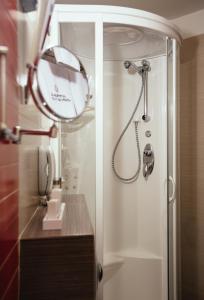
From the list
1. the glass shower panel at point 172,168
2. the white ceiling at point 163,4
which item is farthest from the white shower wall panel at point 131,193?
the white ceiling at point 163,4

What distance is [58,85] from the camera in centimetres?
66

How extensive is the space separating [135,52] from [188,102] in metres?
0.57

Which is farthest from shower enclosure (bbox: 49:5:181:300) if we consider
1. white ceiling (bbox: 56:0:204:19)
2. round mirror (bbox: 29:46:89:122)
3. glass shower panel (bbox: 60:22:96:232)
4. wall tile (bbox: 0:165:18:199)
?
wall tile (bbox: 0:165:18:199)

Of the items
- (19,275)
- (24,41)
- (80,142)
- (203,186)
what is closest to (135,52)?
(80,142)

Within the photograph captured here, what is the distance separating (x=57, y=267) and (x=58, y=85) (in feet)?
1.70

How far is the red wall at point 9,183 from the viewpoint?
1.92 ft

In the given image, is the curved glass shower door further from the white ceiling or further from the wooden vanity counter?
the wooden vanity counter

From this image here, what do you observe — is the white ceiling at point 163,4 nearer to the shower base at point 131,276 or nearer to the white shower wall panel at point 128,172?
the white shower wall panel at point 128,172

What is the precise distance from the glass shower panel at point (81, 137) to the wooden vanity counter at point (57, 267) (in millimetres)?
584

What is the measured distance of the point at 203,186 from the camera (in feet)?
6.21

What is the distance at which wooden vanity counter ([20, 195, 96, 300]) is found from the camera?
715 mm

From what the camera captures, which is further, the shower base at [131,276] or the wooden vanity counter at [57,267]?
the shower base at [131,276]

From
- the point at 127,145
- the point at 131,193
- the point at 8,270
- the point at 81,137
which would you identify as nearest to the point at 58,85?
the point at 8,270

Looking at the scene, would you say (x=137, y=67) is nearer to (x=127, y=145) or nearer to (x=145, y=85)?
(x=145, y=85)
